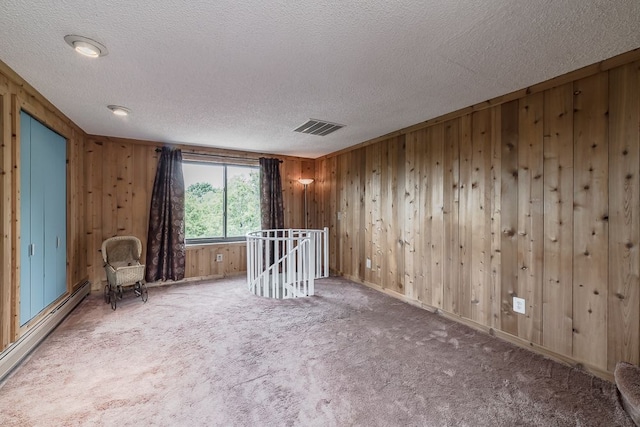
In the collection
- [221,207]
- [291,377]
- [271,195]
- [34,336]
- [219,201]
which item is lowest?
[291,377]

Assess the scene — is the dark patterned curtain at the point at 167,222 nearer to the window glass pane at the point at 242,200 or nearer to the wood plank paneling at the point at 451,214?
the window glass pane at the point at 242,200

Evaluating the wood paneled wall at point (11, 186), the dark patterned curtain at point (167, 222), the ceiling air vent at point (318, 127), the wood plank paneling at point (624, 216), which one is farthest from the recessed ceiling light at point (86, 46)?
the wood plank paneling at point (624, 216)

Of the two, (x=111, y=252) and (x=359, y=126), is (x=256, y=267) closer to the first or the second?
(x=111, y=252)

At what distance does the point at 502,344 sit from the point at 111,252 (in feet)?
16.5

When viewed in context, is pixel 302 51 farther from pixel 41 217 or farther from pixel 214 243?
pixel 214 243

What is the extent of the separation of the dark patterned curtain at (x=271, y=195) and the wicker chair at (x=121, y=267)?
6.86 feet

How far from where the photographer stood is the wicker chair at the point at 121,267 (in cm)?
362

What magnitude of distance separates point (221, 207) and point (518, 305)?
15.3ft

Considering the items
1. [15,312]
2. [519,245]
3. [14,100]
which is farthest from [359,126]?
[15,312]

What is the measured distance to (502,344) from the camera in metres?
2.65

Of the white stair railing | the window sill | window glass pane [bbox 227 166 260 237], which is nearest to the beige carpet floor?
the white stair railing

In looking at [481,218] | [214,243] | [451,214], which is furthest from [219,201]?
[481,218]

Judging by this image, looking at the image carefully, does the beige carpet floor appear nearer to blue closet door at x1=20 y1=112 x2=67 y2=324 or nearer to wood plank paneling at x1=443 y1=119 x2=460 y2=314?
wood plank paneling at x1=443 y1=119 x2=460 y2=314

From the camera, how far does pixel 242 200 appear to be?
5492mm
